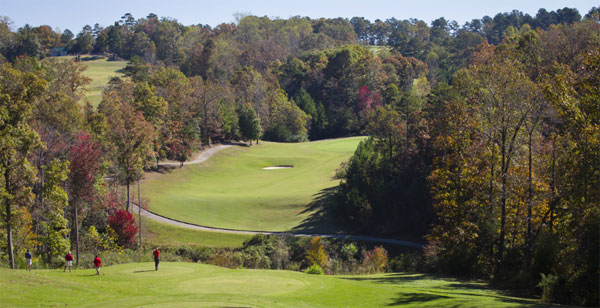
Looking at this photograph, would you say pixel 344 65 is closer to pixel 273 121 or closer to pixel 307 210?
pixel 273 121

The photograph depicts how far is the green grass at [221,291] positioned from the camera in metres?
20.1

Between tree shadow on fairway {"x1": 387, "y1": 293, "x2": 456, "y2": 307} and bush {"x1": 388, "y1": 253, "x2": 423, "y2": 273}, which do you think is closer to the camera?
tree shadow on fairway {"x1": 387, "y1": 293, "x2": 456, "y2": 307}

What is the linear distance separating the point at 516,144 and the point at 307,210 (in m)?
36.6

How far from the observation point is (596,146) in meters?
22.9

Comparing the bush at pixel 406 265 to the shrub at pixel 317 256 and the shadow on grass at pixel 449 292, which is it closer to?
the shrub at pixel 317 256

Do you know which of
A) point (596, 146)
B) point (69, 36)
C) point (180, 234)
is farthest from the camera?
point (69, 36)

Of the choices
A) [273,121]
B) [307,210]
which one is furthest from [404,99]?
[273,121]

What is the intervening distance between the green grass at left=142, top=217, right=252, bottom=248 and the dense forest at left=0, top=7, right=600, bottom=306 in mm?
3425

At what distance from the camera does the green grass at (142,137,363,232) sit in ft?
206

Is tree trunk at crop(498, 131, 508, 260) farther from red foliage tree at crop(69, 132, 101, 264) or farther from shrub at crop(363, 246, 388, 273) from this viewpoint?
red foliage tree at crop(69, 132, 101, 264)

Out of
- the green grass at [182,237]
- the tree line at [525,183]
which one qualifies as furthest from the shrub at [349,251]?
the green grass at [182,237]

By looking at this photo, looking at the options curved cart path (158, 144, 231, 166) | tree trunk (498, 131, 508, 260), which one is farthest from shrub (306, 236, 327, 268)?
curved cart path (158, 144, 231, 166)

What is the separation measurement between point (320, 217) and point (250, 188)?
15.7 meters

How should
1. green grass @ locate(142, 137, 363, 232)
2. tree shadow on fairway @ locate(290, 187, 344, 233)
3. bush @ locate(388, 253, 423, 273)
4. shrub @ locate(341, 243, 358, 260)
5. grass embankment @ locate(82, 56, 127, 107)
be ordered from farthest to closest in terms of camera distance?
grass embankment @ locate(82, 56, 127, 107)
green grass @ locate(142, 137, 363, 232)
tree shadow on fairway @ locate(290, 187, 344, 233)
shrub @ locate(341, 243, 358, 260)
bush @ locate(388, 253, 423, 273)
